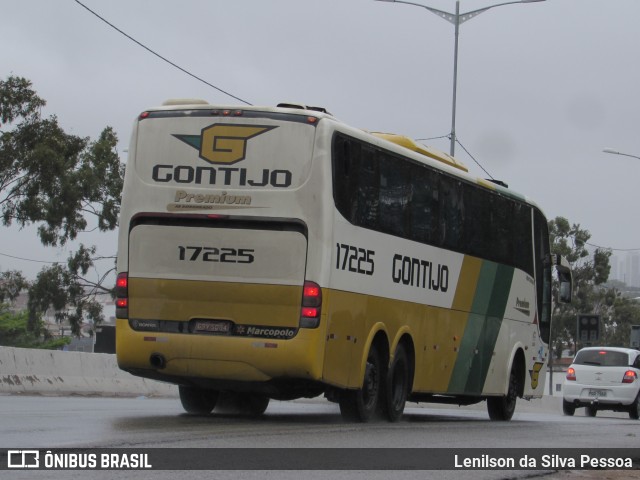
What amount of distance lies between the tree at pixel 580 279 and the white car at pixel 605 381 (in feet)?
174

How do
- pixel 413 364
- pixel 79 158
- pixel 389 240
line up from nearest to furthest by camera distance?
pixel 389 240, pixel 413 364, pixel 79 158

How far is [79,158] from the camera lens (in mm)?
52688

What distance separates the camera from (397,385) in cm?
1641

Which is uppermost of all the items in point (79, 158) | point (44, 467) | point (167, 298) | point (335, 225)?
point (79, 158)

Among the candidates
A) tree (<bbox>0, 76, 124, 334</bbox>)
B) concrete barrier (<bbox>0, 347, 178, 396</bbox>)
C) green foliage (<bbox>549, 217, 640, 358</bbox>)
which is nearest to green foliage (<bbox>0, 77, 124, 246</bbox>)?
tree (<bbox>0, 76, 124, 334</bbox>)

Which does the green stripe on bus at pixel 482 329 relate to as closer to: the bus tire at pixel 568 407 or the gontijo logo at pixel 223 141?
the gontijo logo at pixel 223 141

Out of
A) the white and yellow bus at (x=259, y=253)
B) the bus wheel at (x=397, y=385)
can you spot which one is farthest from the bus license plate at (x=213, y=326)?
the bus wheel at (x=397, y=385)

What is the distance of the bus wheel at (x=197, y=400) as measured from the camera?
1617cm

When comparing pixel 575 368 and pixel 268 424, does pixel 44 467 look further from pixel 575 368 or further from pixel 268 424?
pixel 575 368

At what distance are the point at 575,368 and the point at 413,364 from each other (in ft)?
49.1

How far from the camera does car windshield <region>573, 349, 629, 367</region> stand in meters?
30.4

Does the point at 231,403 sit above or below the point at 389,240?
below

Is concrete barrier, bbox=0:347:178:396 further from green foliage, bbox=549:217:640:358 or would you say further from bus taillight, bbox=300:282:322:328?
green foliage, bbox=549:217:640:358

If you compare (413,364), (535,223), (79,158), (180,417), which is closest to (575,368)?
(535,223)
